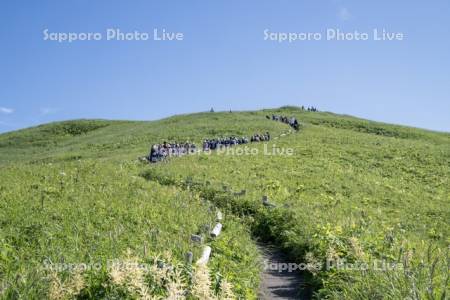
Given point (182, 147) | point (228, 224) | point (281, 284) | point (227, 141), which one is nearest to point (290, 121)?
point (227, 141)

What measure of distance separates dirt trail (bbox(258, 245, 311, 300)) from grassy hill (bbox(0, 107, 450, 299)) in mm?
382

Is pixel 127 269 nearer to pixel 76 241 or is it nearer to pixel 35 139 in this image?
pixel 76 241

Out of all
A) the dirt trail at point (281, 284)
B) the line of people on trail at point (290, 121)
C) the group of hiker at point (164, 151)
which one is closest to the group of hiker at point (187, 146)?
the group of hiker at point (164, 151)

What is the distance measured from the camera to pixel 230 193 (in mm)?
20797

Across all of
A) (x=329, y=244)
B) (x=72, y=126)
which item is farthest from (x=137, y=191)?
(x=72, y=126)

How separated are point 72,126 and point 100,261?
3539 inches

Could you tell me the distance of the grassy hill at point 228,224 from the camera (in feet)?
25.5

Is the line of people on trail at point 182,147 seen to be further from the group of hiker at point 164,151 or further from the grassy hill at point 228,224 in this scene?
the grassy hill at point 228,224

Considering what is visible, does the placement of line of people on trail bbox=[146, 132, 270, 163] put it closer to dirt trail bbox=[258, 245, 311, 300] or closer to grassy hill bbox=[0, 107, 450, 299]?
grassy hill bbox=[0, 107, 450, 299]

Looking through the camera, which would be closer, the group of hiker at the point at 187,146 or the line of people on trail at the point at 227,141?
the group of hiker at the point at 187,146

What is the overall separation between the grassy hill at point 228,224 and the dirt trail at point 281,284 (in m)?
0.38

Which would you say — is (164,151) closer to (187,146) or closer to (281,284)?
(187,146)

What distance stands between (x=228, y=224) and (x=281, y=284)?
14.2ft

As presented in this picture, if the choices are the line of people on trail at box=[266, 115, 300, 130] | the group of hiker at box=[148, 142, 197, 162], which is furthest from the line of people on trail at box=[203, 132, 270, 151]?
the line of people on trail at box=[266, 115, 300, 130]
